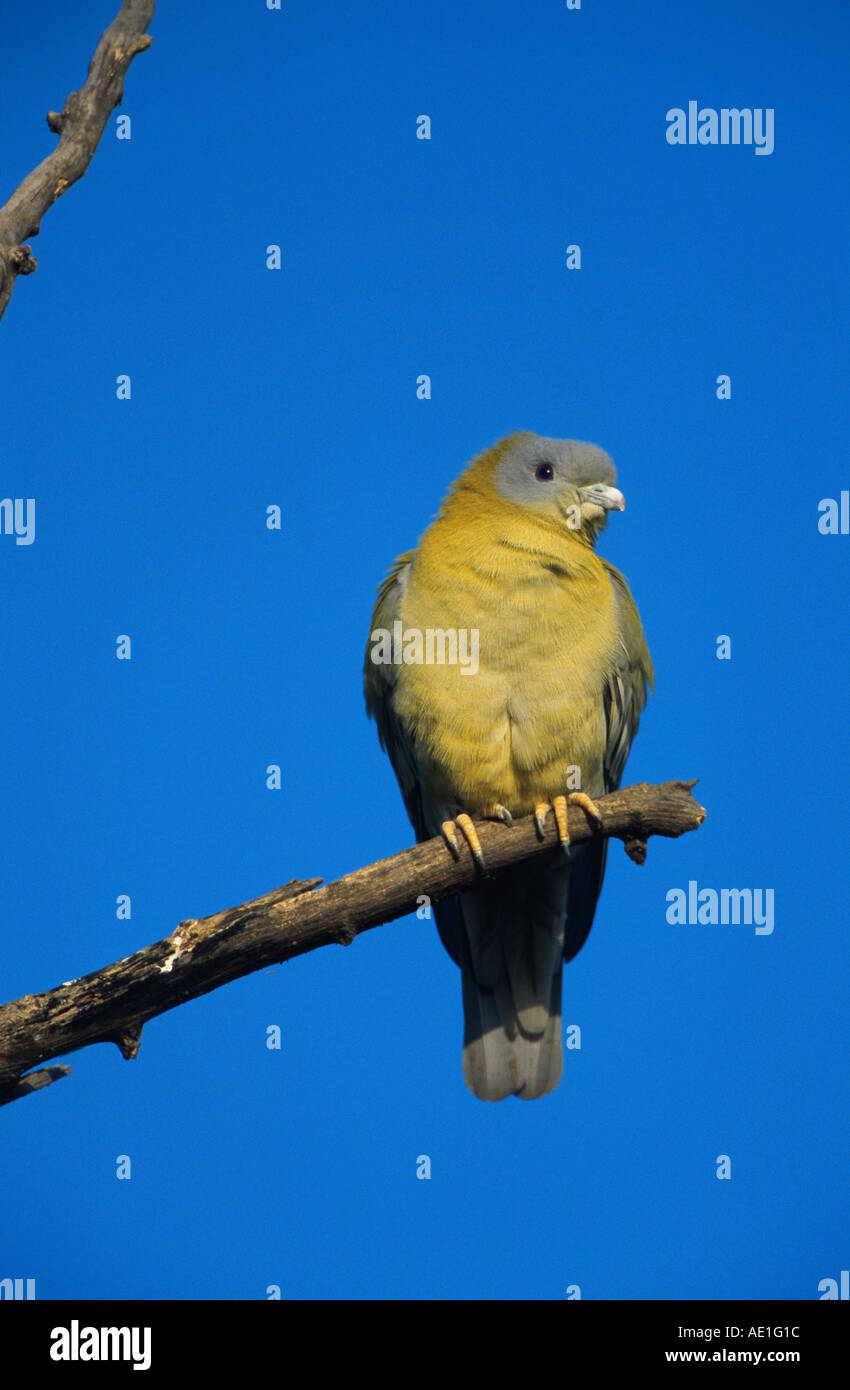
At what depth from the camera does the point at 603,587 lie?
668cm

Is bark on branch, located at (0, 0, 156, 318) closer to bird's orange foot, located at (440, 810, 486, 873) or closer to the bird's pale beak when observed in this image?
the bird's pale beak

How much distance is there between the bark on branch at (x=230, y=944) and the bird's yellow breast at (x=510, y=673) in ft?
2.27

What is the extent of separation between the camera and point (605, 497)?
674 cm

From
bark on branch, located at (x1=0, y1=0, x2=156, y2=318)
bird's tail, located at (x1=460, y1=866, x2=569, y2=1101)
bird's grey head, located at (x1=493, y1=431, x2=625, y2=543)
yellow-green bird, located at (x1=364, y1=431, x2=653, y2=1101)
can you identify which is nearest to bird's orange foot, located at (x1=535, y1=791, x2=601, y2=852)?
yellow-green bird, located at (x1=364, y1=431, x2=653, y2=1101)

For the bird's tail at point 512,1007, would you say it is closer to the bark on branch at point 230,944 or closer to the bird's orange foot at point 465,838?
the bird's orange foot at point 465,838

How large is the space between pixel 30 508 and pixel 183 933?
12.2ft

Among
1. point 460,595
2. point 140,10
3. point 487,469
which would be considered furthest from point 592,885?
point 140,10

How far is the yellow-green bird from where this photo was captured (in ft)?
20.9

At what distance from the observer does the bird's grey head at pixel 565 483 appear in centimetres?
673

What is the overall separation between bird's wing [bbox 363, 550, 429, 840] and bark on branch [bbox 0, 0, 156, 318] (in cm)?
240

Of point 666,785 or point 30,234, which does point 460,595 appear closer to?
point 666,785

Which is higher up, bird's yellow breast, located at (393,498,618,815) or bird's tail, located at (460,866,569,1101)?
bird's yellow breast, located at (393,498,618,815)

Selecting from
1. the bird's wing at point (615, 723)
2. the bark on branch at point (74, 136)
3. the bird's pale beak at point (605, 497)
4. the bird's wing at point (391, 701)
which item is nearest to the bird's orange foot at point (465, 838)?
the bird's wing at point (391, 701)

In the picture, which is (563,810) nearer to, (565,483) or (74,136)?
(565,483)
